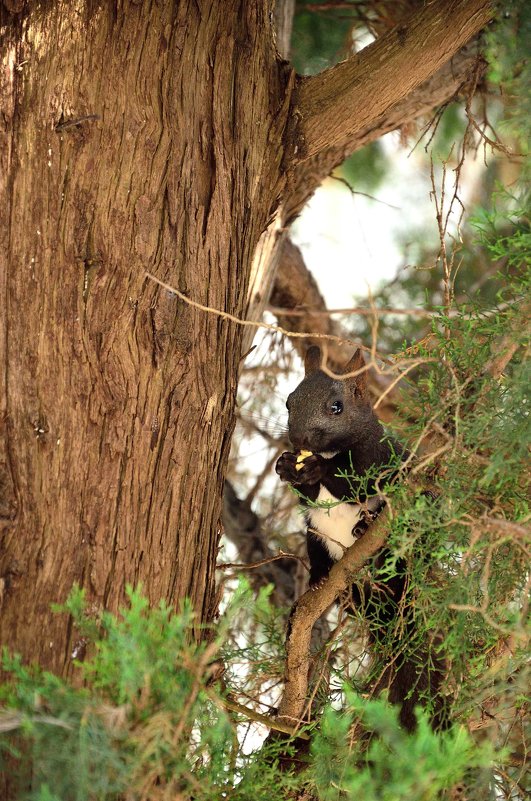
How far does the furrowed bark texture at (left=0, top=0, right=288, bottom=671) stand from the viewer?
7.64ft

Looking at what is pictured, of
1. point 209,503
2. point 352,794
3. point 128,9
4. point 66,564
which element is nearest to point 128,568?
point 66,564

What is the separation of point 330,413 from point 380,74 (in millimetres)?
1179

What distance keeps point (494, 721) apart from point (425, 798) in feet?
2.75

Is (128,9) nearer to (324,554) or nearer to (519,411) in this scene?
(519,411)

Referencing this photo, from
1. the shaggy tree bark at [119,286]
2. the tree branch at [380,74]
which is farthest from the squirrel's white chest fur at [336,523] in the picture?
the tree branch at [380,74]

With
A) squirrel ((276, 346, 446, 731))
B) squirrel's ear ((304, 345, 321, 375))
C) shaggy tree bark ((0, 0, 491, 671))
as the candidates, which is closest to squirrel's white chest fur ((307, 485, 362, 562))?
squirrel ((276, 346, 446, 731))

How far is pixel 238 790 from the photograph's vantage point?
222cm

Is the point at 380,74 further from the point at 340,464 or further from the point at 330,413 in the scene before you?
the point at 340,464

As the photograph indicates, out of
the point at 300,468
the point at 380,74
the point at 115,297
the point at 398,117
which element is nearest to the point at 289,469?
the point at 300,468

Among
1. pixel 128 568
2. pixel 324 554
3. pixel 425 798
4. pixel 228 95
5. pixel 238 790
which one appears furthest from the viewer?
pixel 324 554

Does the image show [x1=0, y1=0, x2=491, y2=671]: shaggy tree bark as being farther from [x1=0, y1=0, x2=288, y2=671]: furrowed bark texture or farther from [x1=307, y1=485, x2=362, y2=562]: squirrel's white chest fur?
[x1=307, y1=485, x2=362, y2=562]: squirrel's white chest fur

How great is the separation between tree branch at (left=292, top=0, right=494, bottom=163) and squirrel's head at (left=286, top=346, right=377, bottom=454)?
79cm

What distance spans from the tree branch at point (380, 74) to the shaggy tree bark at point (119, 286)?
14 mm

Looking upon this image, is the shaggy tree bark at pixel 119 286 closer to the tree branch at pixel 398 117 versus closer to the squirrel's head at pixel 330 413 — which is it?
the squirrel's head at pixel 330 413
